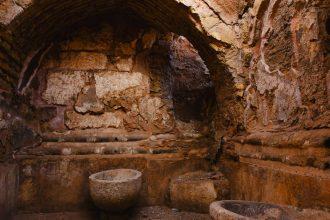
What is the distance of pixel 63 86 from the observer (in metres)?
3.59

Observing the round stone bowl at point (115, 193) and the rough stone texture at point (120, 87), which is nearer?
the round stone bowl at point (115, 193)

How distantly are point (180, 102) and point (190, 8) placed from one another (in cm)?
148

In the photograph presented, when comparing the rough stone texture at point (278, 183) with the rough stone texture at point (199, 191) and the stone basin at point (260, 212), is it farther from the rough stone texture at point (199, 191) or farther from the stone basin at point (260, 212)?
the stone basin at point (260, 212)

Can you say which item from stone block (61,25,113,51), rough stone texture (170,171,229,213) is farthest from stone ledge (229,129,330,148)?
stone block (61,25,113,51)

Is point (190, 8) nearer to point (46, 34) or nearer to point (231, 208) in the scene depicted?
point (46, 34)

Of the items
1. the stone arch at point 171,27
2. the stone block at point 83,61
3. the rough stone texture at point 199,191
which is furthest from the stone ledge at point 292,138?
the stone block at point 83,61

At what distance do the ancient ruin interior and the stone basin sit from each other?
0.06 feet

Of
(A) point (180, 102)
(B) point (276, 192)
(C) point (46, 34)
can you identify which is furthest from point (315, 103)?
(C) point (46, 34)

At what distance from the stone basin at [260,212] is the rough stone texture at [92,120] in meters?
2.39

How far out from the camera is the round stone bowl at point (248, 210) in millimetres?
1237

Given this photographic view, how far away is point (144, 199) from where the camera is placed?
11.0 ft

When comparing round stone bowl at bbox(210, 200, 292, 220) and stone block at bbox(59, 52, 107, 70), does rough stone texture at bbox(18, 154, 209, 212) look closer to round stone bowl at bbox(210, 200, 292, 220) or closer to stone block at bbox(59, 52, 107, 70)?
stone block at bbox(59, 52, 107, 70)

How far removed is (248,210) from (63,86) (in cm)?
289

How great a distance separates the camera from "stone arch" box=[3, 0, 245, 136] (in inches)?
107
